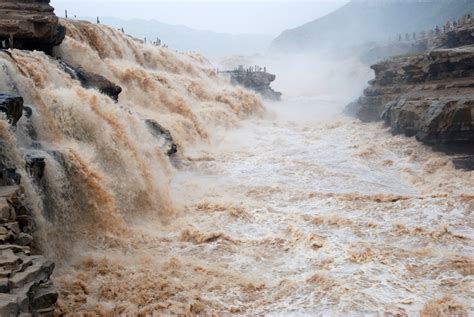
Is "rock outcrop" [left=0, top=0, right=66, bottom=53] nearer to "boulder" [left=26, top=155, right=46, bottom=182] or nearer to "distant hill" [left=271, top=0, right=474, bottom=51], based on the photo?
"boulder" [left=26, top=155, right=46, bottom=182]

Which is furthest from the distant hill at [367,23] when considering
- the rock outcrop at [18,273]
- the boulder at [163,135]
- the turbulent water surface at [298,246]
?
the rock outcrop at [18,273]

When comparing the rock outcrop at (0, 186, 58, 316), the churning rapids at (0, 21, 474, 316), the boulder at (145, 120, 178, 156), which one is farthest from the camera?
the boulder at (145, 120, 178, 156)

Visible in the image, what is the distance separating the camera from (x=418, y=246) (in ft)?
29.5

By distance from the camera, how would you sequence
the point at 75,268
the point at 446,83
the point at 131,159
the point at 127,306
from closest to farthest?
the point at 127,306
the point at 75,268
the point at 131,159
the point at 446,83

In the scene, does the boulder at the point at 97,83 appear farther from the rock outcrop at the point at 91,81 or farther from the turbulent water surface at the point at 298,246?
the turbulent water surface at the point at 298,246

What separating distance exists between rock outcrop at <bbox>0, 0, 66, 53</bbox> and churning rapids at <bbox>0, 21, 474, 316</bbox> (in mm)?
1192

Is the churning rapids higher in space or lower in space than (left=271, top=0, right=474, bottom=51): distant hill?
lower

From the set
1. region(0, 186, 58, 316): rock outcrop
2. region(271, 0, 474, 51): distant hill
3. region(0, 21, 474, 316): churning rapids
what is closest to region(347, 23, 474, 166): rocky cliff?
region(0, 21, 474, 316): churning rapids

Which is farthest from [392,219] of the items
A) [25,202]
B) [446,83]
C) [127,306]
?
[446,83]

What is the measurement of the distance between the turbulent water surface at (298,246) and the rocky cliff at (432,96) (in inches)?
40.5

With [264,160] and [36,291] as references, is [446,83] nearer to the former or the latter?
[264,160]

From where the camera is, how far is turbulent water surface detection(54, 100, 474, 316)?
713 centimetres

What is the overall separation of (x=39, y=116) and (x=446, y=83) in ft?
48.9

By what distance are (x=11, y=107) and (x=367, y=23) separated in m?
109
